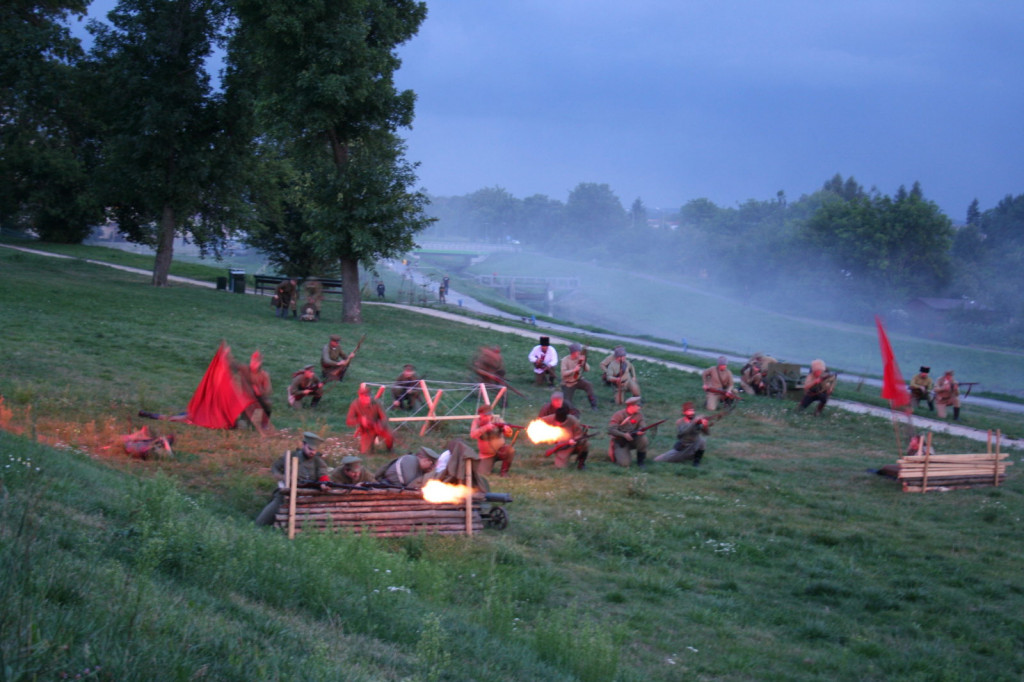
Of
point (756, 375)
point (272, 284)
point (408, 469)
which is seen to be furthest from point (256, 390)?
point (272, 284)

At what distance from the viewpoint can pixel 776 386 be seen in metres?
21.5

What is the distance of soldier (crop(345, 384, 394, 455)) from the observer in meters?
12.8

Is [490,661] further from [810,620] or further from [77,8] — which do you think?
[77,8]

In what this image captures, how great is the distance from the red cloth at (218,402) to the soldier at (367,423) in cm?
173

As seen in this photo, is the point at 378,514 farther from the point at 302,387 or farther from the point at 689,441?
the point at 689,441

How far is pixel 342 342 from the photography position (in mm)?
22469

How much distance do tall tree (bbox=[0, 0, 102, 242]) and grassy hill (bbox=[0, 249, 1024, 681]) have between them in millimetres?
15445

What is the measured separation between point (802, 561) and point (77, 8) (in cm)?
2989

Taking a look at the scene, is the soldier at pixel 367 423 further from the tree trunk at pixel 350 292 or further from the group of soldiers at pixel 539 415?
the tree trunk at pixel 350 292

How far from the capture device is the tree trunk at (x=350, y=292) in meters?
27.2

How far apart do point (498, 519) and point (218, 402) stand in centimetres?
554

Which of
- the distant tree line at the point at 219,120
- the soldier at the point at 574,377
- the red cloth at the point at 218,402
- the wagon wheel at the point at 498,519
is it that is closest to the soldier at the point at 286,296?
the distant tree line at the point at 219,120

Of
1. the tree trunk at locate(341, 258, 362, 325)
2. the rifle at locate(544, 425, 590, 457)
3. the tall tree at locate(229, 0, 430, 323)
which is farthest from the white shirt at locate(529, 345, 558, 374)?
the tree trunk at locate(341, 258, 362, 325)

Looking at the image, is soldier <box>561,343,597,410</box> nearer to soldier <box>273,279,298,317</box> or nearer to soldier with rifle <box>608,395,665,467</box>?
soldier with rifle <box>608,395,665,467</box>
